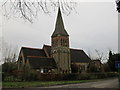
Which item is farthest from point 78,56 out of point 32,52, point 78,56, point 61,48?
point 32,52

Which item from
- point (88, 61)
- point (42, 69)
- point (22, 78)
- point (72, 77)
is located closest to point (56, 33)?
point (42, 69)

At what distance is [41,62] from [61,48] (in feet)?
27.7

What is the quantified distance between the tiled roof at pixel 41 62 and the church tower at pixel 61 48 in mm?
1738

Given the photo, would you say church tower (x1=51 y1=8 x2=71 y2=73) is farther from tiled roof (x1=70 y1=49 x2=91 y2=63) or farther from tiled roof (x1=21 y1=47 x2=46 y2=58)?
tiled roof (x1=70 y1=49 x2=91 y2=63)

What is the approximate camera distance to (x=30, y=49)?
213 ft

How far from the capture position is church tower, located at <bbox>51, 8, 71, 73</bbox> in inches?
2425

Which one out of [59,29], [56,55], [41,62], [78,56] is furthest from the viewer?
[78,56]

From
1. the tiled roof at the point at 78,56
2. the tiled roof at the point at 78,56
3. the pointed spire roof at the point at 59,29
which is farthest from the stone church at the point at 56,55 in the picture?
the tiled roof at the point at 78,56

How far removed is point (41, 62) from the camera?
191 ft

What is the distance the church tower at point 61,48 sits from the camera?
202ft

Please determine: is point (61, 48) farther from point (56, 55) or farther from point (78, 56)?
point (78, 56)

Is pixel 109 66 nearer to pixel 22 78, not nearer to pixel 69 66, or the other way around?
pixel 69 66

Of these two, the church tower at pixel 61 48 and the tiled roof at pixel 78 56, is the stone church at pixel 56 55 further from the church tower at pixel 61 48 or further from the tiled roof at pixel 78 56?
the tiled roof at pixel 78 56

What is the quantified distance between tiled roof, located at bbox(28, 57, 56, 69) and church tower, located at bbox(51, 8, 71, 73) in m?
1.74
